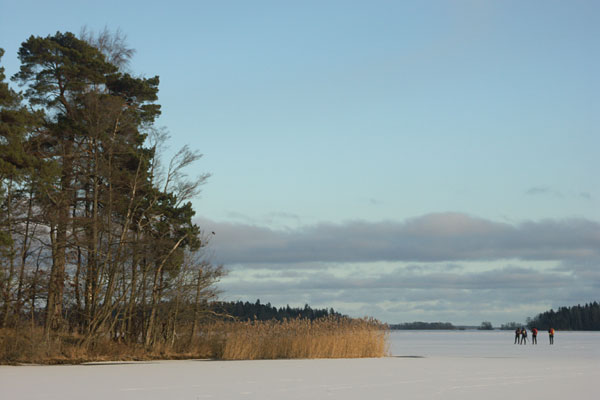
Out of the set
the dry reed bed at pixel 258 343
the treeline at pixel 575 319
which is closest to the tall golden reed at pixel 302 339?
the dry reed bed at pixel 258 343

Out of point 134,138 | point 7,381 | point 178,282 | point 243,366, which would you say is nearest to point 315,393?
point 7,381

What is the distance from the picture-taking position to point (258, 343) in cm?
2602

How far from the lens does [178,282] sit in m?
27.9

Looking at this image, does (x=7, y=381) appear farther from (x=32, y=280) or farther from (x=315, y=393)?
(x=32, y=280)

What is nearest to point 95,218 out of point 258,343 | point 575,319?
point 258,343

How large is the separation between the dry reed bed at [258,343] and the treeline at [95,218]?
0.52 m

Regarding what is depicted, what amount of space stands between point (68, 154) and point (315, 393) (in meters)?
16.9

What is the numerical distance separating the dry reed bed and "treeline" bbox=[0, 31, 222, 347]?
517 mm

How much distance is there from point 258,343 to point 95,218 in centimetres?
735

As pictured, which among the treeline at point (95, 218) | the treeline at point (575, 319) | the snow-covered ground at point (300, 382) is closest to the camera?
the snow-covered ground at point (300, 382)

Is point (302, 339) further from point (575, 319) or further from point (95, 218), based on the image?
point (575, 319)

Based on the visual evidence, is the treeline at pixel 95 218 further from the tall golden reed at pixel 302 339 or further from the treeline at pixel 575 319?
the treeline at pixel 575 319

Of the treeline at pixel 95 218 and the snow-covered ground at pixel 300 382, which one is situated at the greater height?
the treeline at pixel 95 218

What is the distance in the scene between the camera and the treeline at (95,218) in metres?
24.1
